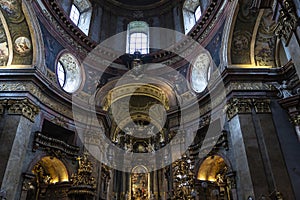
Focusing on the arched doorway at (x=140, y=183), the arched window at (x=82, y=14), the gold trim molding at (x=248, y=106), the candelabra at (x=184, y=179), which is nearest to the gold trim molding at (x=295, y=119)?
the gold trim molding at (x=248, y=106)

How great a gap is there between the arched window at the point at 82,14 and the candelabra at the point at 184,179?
12440 millimetres

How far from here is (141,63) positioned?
64.6ft

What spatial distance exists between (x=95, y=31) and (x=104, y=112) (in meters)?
7.68

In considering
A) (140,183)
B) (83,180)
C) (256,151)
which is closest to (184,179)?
(256,151)

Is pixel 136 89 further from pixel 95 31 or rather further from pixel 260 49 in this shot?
pixel 260 49

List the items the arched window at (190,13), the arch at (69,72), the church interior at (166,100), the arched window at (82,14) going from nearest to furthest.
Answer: the church interior at (166,100)
the arch at (69,72)
the arched window at (82,14)
the arched window at (190,13)

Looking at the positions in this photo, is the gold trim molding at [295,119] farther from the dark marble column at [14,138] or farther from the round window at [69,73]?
the round window at [69,73]

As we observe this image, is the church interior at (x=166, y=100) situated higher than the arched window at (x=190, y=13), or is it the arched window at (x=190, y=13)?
the arched window at (x=190, y=13)

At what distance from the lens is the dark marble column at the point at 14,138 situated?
10.5 meters

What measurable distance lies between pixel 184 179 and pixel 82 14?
15423 millimetres

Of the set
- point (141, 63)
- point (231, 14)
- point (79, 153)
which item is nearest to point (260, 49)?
point (231, 14)

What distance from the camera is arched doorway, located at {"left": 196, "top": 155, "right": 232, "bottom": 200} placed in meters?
13.6

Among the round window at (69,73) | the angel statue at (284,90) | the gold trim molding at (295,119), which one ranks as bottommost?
the gold trim molding at (295,119)

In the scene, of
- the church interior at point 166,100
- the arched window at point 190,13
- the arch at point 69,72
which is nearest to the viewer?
the church interior at point 166,100
